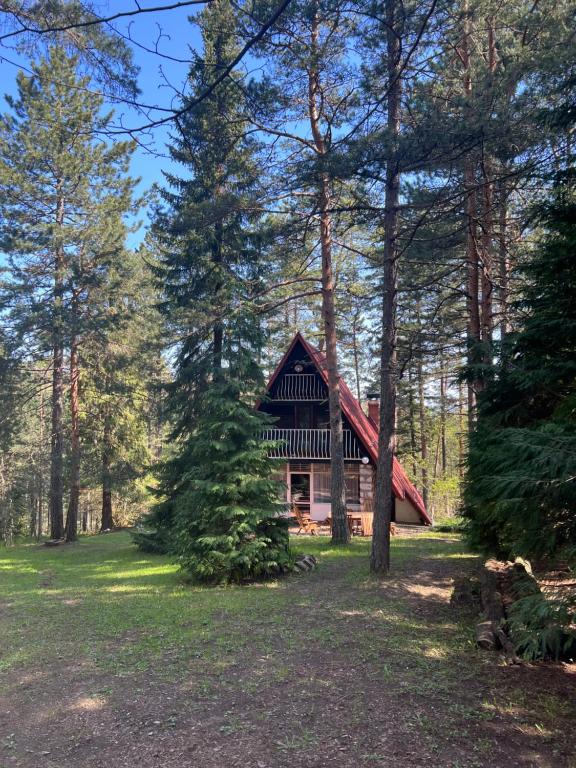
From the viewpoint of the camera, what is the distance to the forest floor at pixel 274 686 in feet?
11.4

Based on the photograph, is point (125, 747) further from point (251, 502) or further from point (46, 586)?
point (46, 586)

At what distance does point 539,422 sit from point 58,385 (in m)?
16.9

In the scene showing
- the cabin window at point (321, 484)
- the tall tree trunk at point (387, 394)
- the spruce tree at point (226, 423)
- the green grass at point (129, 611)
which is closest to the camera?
the green grass at point (129, 611)

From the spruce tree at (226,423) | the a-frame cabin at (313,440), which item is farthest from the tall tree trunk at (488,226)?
the a-frame cabin at (313,440)

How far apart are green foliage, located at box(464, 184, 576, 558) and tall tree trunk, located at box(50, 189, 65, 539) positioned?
14388 mm

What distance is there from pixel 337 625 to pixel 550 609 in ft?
13.1

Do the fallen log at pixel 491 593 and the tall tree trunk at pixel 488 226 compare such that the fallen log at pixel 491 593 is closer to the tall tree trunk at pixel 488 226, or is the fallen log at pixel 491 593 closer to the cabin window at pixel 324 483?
the tall tree trunk at pixel 488 226

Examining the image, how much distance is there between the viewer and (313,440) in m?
18.5

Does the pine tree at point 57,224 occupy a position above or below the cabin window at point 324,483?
above

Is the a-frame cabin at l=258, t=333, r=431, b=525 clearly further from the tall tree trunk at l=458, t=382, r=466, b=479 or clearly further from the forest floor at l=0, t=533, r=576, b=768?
the forest floor at l=0, t=533, r=576, b=768

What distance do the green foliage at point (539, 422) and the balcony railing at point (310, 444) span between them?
9.65 m

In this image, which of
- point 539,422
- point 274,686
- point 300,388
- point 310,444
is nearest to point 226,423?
point 274,686

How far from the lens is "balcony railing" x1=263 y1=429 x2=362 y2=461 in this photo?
58.4ft

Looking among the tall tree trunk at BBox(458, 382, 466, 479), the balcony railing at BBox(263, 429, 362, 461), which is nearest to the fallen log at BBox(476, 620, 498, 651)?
the tall tree trunk at BBox(458, 382, 466, 479)
